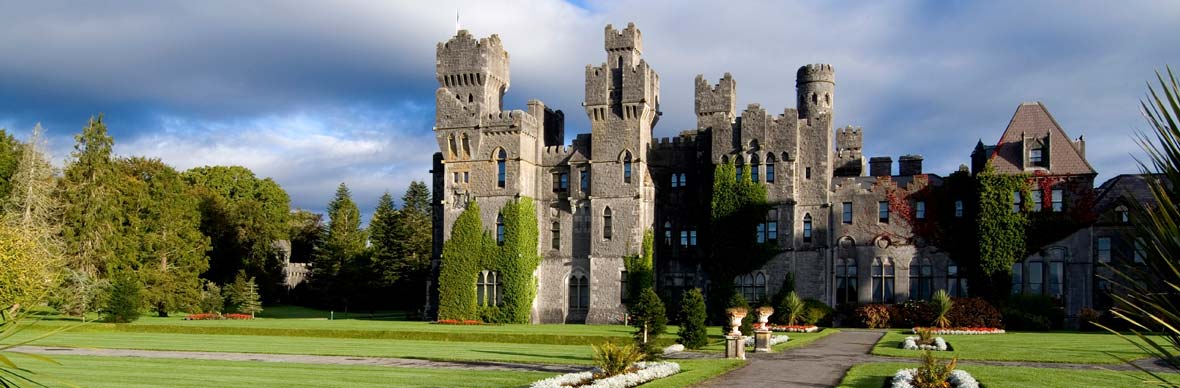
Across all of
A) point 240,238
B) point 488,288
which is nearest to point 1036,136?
point 488,288

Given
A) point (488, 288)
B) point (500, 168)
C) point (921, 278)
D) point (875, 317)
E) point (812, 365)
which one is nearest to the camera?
point (812, 365)

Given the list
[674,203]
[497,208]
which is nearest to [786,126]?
[674,203]

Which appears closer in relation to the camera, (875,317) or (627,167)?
(875,317)

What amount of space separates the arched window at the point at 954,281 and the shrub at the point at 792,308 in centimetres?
771

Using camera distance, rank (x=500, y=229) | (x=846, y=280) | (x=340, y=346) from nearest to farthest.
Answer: (x=340, y=346)
(x=846, y=280)
(x=500, y=229)

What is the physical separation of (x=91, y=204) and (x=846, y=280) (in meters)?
42.4

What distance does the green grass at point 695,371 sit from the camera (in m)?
21.5

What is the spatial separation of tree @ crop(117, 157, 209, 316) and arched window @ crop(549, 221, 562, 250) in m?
24.1

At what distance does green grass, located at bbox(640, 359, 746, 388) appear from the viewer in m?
21.5

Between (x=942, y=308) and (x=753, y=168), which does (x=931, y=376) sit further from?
(x=753, y=168)

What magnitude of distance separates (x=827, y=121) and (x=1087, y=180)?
41.0 feet

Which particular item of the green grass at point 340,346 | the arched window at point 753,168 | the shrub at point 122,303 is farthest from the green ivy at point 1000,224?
the shrub at point 122,303

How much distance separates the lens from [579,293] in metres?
55.6

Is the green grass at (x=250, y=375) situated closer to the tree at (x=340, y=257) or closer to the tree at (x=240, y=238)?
the tree at (x=340, y=257)
